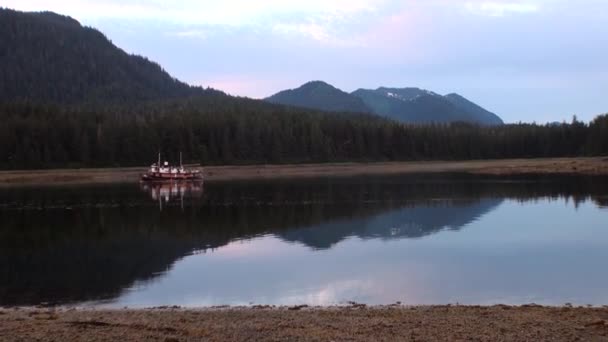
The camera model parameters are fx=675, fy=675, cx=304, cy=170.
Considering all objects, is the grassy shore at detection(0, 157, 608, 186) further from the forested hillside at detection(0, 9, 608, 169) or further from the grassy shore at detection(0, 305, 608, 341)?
the grassy shore at detection(0, 305, 608, 341)

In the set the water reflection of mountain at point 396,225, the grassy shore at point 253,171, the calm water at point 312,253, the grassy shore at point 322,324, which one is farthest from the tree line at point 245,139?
the grassy shore at point 322,324

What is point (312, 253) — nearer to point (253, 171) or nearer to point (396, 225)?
point (396, 225)

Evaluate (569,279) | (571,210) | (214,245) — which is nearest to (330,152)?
(571,210)

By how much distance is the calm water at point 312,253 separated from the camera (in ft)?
56.0

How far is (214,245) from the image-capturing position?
2697cm

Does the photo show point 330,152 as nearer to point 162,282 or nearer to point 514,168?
point 514,168

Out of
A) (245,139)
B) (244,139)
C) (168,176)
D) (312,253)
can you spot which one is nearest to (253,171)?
(244,139)

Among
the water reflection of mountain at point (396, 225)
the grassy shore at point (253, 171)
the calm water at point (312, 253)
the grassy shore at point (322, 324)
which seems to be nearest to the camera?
the grassy shore at point (322, 324)

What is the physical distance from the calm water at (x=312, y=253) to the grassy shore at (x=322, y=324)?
255 centimetres

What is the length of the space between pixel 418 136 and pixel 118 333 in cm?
14495

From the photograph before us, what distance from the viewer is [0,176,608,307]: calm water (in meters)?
17.1

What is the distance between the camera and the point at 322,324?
1169cm

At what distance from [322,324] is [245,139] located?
4797 inches

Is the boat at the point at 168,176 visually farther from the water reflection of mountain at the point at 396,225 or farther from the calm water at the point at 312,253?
the water reflection of mountain at the point at 396,225
